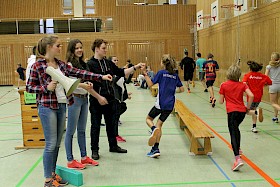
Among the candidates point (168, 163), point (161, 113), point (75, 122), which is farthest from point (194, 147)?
point (75, 122)

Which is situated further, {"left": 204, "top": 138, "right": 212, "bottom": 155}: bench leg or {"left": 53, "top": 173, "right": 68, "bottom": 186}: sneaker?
{"left": 204, "top": 138, "right": 212, "bottom": 155}: bench leg

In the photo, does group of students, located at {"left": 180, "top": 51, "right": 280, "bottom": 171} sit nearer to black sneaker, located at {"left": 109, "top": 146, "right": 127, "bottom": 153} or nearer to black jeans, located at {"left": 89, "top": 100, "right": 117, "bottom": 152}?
black jeans, located at {"left": 89, "top": 100, "right": 117, "bottom": 152}

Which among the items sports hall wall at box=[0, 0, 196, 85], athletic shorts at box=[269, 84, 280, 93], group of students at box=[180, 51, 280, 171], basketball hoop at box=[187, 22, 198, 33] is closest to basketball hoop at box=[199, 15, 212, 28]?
basketball hoop at box=[187, 22, 198, 33]

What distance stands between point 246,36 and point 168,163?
9229 millimetres

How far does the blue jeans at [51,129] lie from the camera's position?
365 centimetres

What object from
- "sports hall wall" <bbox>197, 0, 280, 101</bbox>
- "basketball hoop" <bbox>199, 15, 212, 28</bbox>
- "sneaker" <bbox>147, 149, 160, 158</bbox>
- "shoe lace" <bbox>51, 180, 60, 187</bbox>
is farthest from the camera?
"basketball hoop" <bbox>199, 15, 212, 28</bbox>

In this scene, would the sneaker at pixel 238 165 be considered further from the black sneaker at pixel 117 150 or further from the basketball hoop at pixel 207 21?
the basketball hoop at pixel 207 21

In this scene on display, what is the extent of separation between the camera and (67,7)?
23.9 metres

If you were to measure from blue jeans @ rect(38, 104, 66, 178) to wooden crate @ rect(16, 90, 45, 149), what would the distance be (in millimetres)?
2303

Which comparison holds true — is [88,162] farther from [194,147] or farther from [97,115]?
[194,147]

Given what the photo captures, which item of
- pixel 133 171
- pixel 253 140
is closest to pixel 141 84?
pixel 253 140

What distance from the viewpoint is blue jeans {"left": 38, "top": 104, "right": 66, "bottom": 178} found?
12.0 feet

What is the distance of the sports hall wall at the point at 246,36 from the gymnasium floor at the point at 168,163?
4.11 meters

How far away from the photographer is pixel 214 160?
16.8 ft
